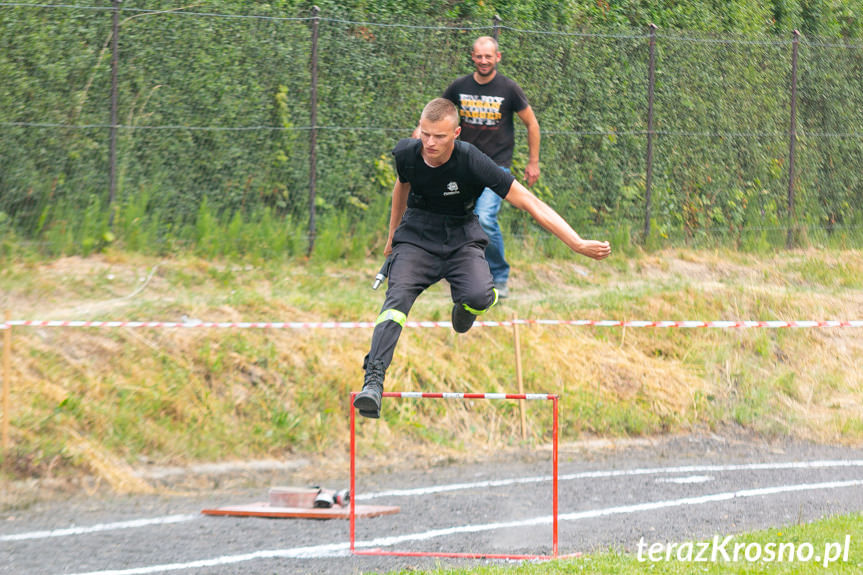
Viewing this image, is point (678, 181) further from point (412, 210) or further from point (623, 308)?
point (412, 210)

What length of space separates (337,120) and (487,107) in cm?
248

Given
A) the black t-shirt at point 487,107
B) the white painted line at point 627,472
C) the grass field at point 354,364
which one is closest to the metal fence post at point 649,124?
the grass field at point 354,364

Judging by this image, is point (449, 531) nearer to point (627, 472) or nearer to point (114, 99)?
point (627, 472)

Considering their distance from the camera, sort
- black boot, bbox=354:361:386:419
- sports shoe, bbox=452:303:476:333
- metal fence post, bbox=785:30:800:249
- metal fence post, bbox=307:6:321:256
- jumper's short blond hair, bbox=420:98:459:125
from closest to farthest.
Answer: black boot, bbox=354:361:386:419 < jumper's short blond hair, bbox=420:98:459:125 < sports shoe, bbox=452:303:476:333 < metal fence post, bbox=307:6:321:256 < metal fence post, bbox=785:30:800:249

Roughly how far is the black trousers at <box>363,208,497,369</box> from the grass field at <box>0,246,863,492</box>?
3.49 metres

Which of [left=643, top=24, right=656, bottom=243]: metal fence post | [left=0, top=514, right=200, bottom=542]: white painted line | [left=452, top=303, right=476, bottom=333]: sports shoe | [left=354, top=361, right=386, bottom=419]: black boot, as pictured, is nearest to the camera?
[left=354, top=361, right=386, bottom=419]: black boot

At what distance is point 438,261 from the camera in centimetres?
782

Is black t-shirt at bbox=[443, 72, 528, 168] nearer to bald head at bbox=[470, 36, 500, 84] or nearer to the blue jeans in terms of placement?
bald head at bbox=[470, 36, 500, 84]

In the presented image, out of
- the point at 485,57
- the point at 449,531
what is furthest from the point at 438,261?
the point at 485,57

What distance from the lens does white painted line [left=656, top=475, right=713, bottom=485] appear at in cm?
1042

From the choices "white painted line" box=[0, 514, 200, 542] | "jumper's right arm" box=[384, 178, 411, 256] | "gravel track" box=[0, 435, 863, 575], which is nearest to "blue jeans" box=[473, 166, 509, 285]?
"gravel track" box=[0, 435, 863, 575]

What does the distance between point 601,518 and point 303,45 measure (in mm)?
6528

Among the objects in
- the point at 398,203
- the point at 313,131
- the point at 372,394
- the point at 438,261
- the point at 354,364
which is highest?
the point at 313,131

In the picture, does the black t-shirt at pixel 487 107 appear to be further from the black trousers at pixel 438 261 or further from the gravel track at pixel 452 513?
the black trousers at pixel 438 261
